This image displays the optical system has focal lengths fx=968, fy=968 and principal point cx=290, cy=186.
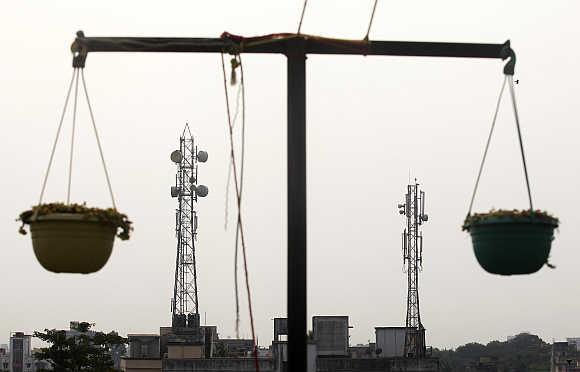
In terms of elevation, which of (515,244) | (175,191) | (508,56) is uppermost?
(175,191)

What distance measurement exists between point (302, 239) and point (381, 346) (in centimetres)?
4295

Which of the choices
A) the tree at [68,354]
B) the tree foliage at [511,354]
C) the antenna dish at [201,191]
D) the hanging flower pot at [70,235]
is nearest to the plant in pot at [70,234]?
the hanging flower pot at [70,235]

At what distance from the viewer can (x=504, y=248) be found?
5234 mm

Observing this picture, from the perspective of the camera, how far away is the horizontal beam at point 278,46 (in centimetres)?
511

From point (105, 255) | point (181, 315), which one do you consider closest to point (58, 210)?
point (105, 255)

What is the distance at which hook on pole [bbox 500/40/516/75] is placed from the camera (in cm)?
527

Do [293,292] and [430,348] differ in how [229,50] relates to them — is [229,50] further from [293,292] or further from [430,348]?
[430,348]

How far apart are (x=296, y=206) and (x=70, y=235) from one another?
120 centimetres

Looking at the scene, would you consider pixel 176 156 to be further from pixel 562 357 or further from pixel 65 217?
pixel 562 357

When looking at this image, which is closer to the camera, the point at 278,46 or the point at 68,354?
the point at 278,46

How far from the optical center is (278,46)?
5.10 meters

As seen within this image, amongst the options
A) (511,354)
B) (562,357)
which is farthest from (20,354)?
(511,354)

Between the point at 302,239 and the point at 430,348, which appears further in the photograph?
the point at 430,348

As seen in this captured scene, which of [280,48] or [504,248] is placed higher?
[280,48]
